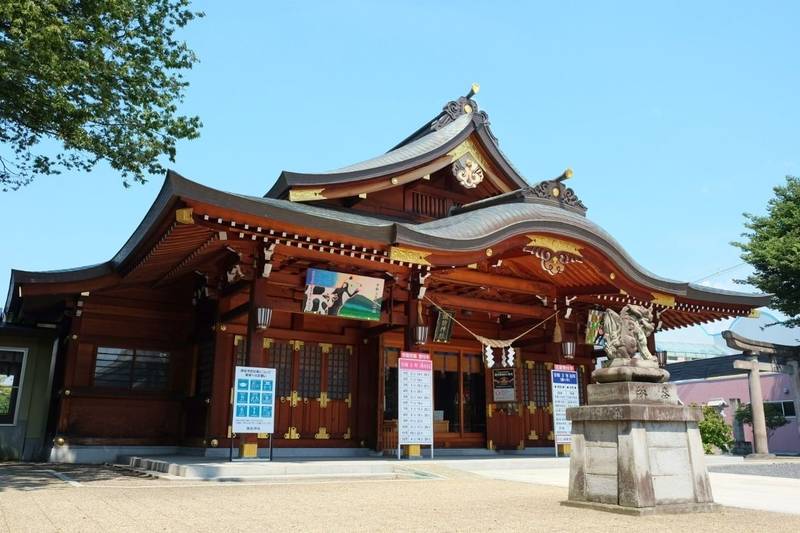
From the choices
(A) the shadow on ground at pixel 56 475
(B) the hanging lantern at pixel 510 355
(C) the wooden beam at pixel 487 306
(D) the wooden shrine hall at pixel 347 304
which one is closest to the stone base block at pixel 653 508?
(D) the wooden shrine hall at pixel 347 304

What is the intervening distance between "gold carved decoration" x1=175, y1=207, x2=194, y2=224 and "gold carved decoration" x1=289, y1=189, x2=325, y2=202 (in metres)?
4.52

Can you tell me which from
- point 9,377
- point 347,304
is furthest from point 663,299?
point 9,377

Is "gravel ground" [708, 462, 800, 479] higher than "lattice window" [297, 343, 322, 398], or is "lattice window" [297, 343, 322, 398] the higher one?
"lattice window" [297, 343, 322, 398]

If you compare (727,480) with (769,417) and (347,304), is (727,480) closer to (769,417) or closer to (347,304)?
(347,304)

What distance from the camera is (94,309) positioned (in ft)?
48.5

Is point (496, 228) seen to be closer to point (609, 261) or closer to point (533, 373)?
point (609, 261)

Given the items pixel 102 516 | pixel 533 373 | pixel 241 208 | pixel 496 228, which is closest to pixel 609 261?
pixel 496 228

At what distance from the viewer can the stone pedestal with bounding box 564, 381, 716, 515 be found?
690 centimetres

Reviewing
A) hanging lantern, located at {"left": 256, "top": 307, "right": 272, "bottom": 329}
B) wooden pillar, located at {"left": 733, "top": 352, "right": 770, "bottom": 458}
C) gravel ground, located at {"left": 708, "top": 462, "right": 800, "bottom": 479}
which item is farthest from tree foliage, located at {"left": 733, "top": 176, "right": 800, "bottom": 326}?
hanging lantern, located at {"left": 256, "top": 307, "right": 272, "bottom": 329}

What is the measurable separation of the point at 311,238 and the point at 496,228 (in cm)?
419

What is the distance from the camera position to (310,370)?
1534 cm

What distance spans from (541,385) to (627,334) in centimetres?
1149

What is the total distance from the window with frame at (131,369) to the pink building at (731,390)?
924 inches

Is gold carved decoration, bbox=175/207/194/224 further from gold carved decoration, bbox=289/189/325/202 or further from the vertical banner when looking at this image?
the vertical banner
